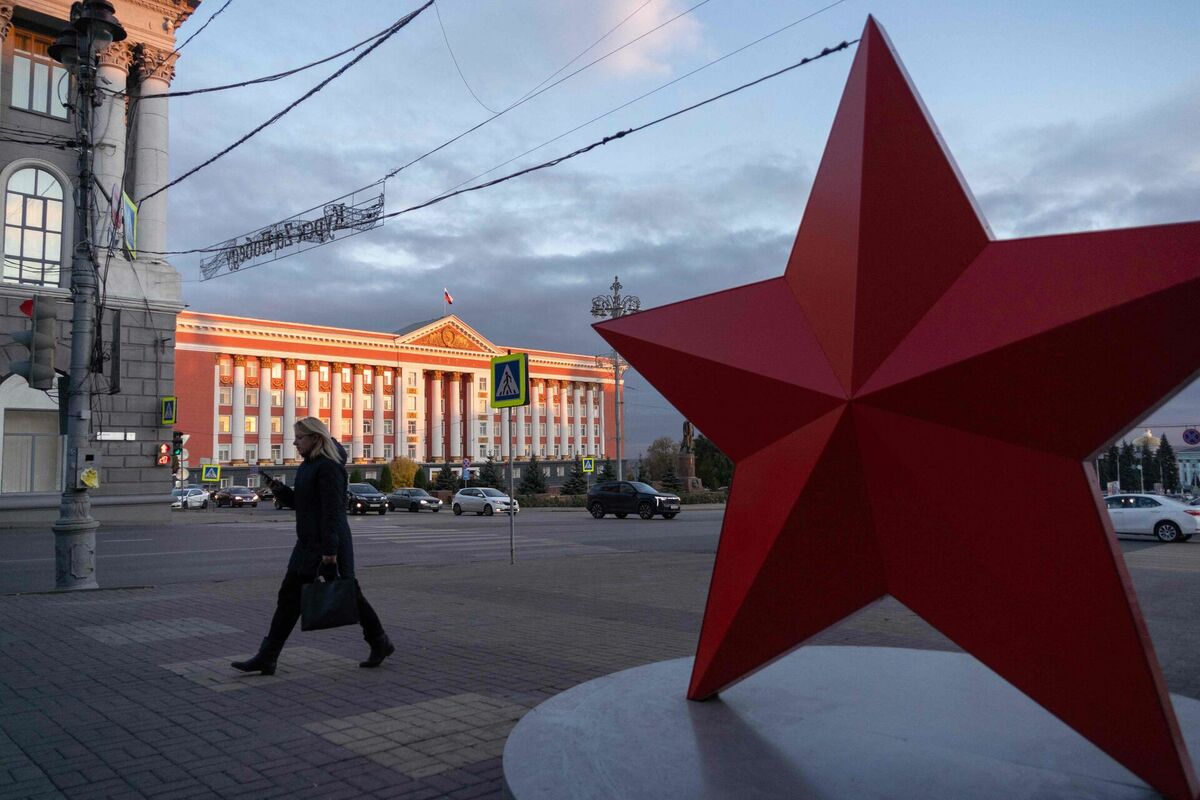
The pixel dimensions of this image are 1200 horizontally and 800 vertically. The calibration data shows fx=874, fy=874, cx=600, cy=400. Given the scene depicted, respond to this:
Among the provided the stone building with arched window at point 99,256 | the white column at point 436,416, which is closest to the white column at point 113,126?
the stone building with arched window at point 99,256

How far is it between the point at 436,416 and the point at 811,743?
77.9 metres

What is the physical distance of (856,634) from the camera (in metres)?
7.88

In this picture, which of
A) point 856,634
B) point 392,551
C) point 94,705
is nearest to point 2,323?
point 392,551

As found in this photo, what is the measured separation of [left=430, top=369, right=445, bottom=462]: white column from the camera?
80.2 metres

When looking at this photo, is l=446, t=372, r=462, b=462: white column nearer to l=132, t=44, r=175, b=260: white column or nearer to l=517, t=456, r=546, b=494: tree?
l=517, t=456, r=546, b=494: tree

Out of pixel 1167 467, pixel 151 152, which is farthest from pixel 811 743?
pixel 1167 467

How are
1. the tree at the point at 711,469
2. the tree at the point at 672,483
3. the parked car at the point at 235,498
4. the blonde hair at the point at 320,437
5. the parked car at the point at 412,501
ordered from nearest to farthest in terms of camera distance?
the blonde hair at the point at 320,437 < the parked car at the point at 412,501 < the tree at the point at 672,483 < the parked car at the point at 235,498 < the tree at the point at 711,469

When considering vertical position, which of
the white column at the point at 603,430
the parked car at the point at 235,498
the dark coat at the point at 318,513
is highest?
the white column at the point at 603,430

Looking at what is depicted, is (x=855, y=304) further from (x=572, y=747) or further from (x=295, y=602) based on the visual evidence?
(x=295, y=602)

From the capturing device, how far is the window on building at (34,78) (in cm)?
2538

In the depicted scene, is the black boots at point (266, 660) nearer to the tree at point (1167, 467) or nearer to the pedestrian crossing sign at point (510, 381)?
the pedestrian crossing sign at point (510, 381)

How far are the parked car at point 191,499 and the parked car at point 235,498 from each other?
0.95 meters

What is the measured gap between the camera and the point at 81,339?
1170 centimetres

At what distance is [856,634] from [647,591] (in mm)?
3336
